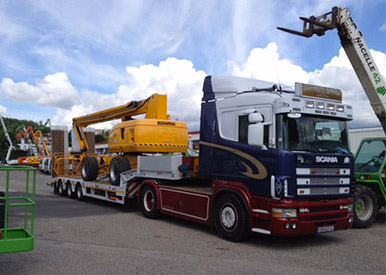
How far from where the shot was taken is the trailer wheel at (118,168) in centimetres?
1182

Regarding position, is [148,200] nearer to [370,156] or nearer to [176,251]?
[176,251]

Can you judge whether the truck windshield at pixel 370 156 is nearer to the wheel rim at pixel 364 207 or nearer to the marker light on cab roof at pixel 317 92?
the wheel rim at pixel 364 207

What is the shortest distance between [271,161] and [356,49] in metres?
4.43

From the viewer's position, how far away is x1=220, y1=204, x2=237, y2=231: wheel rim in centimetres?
755

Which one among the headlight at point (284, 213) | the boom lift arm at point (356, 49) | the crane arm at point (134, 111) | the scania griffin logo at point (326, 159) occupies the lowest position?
the headlight at point (284, 213)

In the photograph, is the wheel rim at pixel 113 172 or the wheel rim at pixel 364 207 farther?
the wheel rim at pixel 113 172

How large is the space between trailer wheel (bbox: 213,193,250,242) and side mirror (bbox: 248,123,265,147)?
122 cm

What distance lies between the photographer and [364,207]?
9414mm

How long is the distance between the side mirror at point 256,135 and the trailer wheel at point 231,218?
Result: 122cm

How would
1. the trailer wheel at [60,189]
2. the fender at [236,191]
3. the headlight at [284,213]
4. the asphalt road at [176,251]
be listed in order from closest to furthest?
the asphalt road at [176,251]
the headlight at [284,213]
the fender at [236,191]
the trailer wheel at [60,189]

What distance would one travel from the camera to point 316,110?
7254 millimetres

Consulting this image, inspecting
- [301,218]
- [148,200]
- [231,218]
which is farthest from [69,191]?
[301,218]

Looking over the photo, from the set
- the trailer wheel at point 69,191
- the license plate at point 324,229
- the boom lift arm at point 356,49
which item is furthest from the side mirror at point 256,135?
the trailer wheel at point 69,191

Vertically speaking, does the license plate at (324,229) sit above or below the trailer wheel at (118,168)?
below
